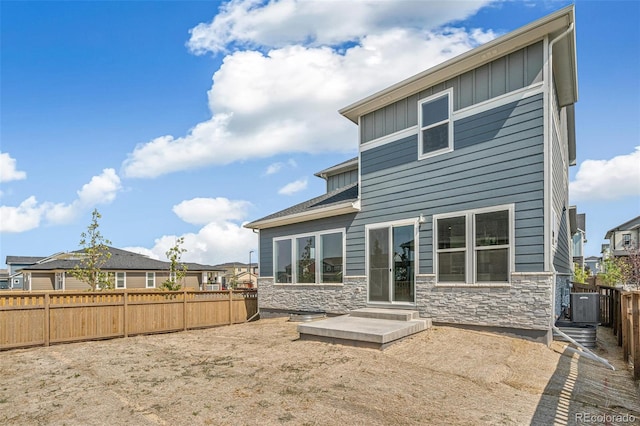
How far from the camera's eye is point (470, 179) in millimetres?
8172

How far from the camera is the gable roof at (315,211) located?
10.5 metres

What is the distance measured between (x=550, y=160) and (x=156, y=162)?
59.4 ft

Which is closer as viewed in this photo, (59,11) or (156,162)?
(59,11)

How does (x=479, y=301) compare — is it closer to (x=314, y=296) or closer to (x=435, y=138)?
(x=435, y=138)

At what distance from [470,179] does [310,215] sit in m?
4.90

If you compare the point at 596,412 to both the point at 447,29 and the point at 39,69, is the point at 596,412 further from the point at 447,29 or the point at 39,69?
the point at 39,69

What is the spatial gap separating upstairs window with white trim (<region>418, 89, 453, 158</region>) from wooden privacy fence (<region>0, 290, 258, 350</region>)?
312 inches

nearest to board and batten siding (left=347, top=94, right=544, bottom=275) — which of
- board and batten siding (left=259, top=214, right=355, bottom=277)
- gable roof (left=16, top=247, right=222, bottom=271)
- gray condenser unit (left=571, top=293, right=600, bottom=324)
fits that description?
board and batten siding (left=259, top=214, right=355, bottom=277)

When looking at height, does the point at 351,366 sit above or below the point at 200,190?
below

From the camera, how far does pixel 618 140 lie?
39.4 feet

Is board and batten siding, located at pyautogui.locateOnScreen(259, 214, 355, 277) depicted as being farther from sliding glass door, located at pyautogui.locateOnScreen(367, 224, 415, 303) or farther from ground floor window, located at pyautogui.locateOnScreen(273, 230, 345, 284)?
sliding glass door, located at pyautogui.locateOnScreen(367, 224, 415, 303)

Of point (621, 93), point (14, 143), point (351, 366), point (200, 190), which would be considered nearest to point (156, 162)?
point (200, 190)

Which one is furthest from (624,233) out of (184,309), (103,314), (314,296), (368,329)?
(103,314)

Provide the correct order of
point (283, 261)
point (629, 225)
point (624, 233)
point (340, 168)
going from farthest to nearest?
point (624, 233), point (629, 225), point (340, 168), point (283, 261)
